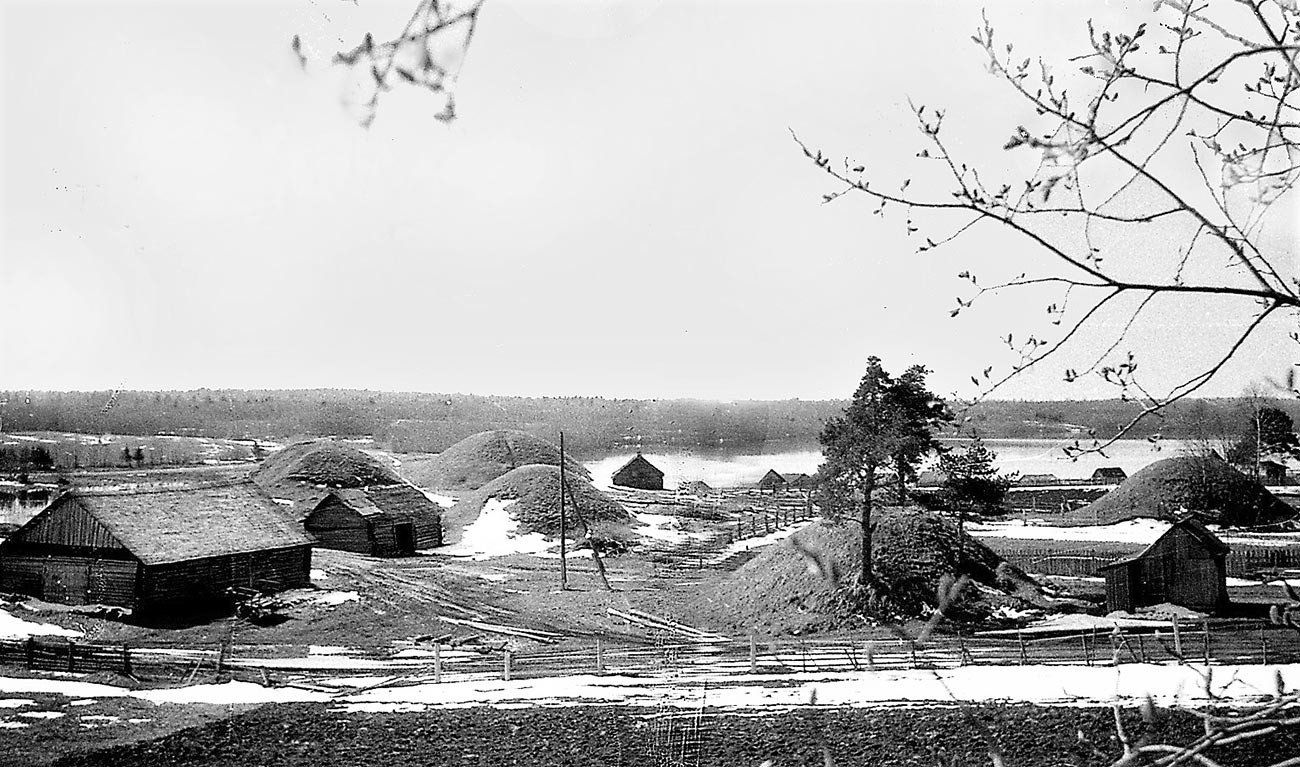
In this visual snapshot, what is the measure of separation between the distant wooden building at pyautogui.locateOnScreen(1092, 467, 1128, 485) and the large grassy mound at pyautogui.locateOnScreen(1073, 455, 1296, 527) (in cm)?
1017

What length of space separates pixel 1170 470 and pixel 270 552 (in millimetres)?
26513

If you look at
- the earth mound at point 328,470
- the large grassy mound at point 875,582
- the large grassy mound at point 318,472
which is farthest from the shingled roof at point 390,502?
the large grassy mound at point 875,582

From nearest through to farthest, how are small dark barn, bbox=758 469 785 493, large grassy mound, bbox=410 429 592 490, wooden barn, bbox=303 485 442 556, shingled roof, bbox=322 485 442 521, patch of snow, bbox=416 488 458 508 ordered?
1. wooden barn, bbox=303 485 442 556
2. shingled roof, bbox=322 485 442 521
3. patch of snow, bbox=416 488 458 508
4. large grassy mound, bbox=410 429 592 490
5. small dark barn, bbox=758 469 785 493

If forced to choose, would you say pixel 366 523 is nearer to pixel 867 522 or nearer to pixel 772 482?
pixel 867 522

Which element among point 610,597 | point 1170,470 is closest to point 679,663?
point 610,597

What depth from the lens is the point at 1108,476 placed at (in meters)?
44.0

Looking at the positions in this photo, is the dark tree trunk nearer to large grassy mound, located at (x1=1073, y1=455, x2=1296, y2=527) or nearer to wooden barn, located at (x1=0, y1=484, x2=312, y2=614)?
wooden barn, located at (x1=0, y1=484, x2=312, y2=614)

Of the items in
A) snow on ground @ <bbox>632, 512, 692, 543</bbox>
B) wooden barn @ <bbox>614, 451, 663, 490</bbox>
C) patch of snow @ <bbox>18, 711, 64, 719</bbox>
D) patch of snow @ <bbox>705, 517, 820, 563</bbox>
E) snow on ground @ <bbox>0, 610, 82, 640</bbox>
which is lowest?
patch of snow @ <bbox>705, 517, 820, 563</bbox>

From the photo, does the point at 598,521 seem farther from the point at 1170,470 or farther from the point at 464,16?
the point at 464,16

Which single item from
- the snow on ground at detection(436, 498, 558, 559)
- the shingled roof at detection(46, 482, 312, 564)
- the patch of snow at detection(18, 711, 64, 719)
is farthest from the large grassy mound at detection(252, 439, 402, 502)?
the patch of snow at detection(18, 711, 64, 719)

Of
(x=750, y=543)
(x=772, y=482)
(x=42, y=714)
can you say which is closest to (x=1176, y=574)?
(x=750, y=543)

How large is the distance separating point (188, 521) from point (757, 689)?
470 inches

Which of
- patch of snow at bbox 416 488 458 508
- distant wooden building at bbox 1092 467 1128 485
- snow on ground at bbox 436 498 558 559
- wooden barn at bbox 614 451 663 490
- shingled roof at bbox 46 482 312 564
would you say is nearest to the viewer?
shingled roof at bbox 46 482 312 564

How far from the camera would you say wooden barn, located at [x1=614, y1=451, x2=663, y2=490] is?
45750 millimetres
